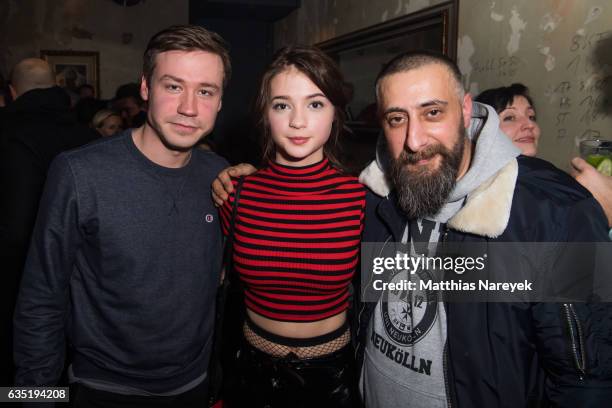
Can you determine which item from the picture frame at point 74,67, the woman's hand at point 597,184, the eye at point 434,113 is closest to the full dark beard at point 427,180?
the eye at point 434,113

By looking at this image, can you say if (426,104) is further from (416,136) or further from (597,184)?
(597,184)

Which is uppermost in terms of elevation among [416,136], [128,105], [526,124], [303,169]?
[128,105]

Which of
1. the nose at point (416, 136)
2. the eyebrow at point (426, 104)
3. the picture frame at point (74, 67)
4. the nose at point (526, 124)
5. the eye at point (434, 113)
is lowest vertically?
the nose at point (416, 136)

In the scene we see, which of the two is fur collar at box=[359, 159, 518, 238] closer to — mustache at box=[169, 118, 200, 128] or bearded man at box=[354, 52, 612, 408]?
bearded man at box=[354, 52, 612, 408]

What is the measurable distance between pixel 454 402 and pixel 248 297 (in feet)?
3.08

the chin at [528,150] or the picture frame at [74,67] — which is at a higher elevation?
the picture frame at [74,67]

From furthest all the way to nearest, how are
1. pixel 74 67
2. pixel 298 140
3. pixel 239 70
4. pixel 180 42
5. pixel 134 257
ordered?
pixel 239 70
pixel 74 67
pixel 298 140
pixel 180 42
pixel 134 257

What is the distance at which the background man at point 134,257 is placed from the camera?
1543mm

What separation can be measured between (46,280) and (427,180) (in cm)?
138

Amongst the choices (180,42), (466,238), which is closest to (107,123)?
(180,42)

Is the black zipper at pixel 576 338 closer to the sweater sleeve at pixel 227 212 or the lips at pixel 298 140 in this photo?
the lips at pixel 298 140

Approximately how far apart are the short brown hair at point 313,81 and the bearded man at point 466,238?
262mm

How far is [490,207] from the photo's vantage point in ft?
4.42

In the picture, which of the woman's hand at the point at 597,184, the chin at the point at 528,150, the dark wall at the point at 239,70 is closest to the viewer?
the woman's hand at the point at 597,184
